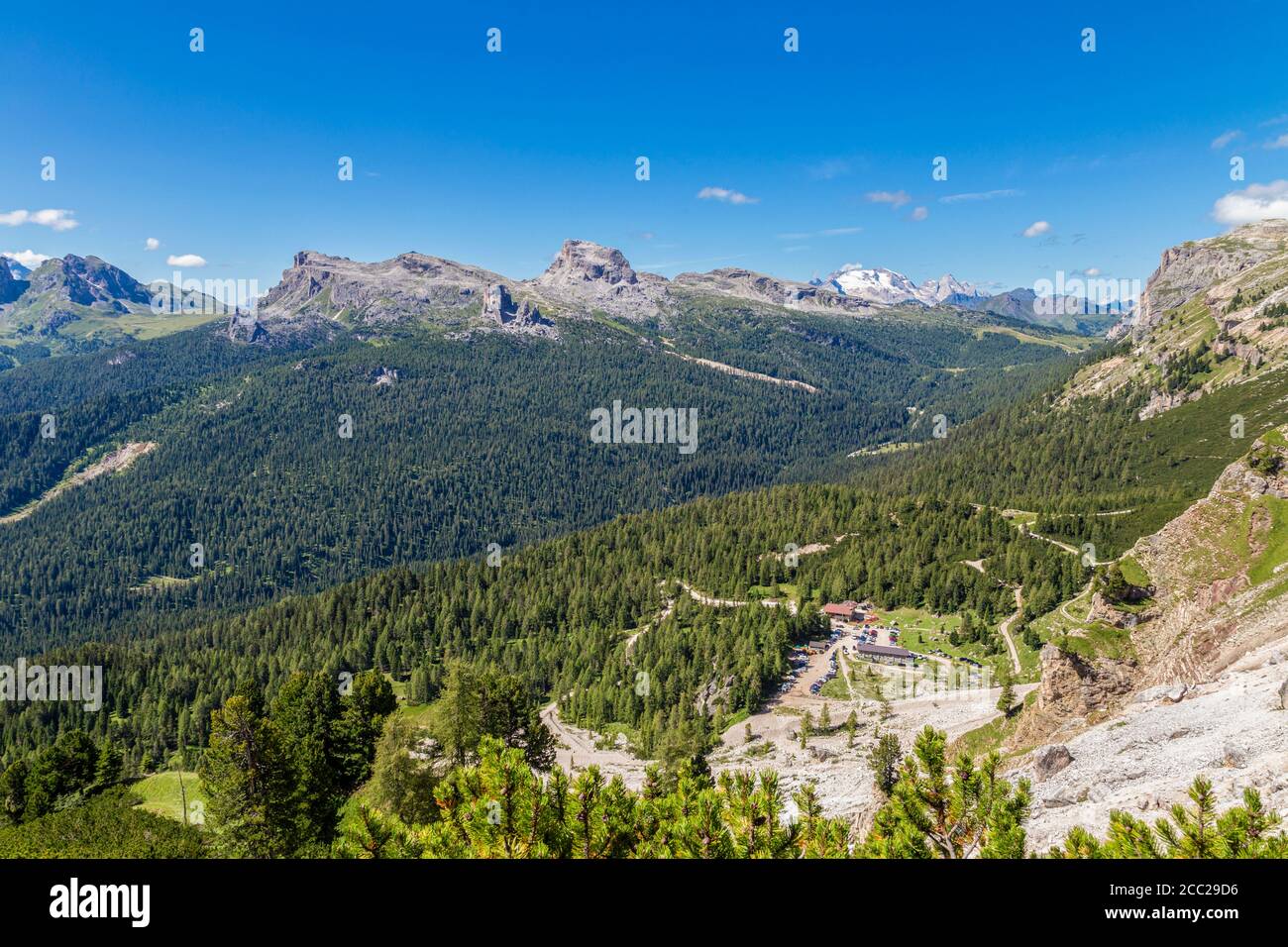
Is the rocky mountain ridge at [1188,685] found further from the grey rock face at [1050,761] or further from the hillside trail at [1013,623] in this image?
the hillside trail at [1013,623]

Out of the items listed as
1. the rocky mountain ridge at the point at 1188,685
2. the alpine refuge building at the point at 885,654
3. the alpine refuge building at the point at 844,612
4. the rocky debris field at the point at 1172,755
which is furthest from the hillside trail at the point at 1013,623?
the rocky debris field at the point at 1172,755

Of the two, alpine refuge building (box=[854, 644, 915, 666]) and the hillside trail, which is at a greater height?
the hillside trail

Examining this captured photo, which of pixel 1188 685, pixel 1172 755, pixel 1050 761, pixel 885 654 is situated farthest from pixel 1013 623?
pixel 1172 755

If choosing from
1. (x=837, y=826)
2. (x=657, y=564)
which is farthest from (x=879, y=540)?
(x=837, y=826)

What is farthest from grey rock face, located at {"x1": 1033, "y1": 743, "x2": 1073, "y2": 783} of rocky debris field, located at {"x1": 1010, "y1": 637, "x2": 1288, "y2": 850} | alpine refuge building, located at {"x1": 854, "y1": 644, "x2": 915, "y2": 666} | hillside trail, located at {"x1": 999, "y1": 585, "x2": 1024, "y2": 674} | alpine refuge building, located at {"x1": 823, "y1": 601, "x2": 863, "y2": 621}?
alpine refuge building, located at {"x1": 823, "y1": 601, "x2": 863, "y2": 621}

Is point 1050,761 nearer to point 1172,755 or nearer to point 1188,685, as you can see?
point 1172,755

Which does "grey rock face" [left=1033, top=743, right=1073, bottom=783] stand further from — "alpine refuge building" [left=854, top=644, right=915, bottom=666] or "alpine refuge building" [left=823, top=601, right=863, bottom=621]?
"alpine refuge building" [left=823, top=601, right=863, bottom=621]

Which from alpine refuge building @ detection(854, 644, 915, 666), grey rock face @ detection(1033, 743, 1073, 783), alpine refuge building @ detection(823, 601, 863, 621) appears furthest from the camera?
alpine refuge building @ detection(823, 601, 863, 621)

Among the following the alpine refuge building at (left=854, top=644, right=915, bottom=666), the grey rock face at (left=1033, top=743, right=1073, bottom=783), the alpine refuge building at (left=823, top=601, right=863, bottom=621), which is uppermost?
the grey rock face at (left=1033, top=743, right=1073, bottom=783)

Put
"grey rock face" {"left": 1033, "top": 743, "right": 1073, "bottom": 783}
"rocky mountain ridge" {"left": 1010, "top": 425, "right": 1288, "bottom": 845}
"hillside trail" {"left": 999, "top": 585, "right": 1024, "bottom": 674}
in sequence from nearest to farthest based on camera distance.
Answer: "rocky mountain ridge" {"left": 1010, "top": 425, "right": 1288, "bottom": 845} < "grey rock face" {"left": 1033, "top": 743, "right": 1073, "bottom": 783} < "hillside trail" {"left": 999, "top": 585, "right": 1024, "bottom": 674}

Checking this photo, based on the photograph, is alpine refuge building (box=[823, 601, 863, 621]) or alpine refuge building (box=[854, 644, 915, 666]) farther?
alpine refuge building (box=[823, 601, 863, 621])
